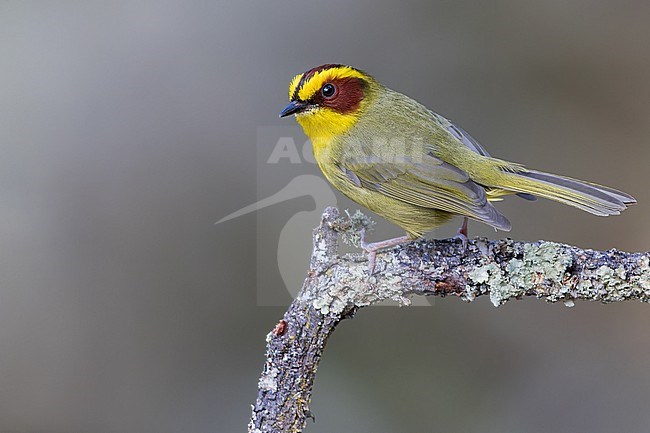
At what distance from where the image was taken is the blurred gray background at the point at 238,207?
17.9 ft

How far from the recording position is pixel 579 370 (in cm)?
556

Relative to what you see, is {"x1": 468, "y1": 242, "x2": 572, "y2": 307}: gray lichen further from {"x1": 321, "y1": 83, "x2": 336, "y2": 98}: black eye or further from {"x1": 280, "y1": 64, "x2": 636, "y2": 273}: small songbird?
{"x1": 321, "y1": 83, "x2": 336, "y2": 98}: black eye

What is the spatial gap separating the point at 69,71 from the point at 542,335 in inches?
165

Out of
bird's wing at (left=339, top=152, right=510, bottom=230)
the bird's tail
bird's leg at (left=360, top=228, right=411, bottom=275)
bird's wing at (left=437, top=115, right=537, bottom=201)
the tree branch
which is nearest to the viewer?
the tree branch

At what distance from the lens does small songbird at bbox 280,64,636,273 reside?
12.1 feet

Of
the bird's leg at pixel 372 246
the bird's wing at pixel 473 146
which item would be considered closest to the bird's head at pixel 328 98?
the bird's wing at pixel 473 146

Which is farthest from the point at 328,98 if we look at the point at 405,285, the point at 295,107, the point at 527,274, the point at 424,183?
the point at 527,274

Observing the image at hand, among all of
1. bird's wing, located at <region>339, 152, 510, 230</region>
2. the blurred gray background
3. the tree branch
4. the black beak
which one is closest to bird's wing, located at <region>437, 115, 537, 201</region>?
bird's wing, located at <region>339, 152, 510, 230</region>

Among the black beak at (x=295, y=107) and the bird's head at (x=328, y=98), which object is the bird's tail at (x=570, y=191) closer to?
the bird's head at (x=328, y=98)

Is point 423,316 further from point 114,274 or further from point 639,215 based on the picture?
point 114,274

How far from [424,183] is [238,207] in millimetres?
2323

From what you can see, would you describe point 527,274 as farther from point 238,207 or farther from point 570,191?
point 238,207

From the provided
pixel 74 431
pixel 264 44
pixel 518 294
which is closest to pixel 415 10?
pixel 264 44

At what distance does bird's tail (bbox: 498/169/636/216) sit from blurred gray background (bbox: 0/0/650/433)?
5.81 ft
